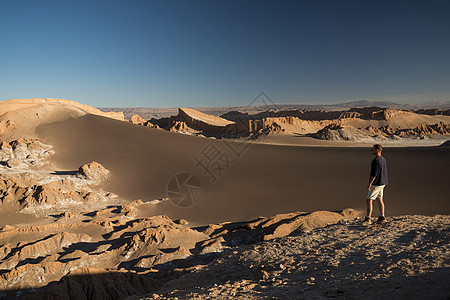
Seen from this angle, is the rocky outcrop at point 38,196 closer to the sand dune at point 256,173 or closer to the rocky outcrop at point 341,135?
the sand dune at point 256,173

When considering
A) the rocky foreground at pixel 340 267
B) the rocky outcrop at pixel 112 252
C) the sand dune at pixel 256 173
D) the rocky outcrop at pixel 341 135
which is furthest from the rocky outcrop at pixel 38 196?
the rocky outcrop at pixel 341 135

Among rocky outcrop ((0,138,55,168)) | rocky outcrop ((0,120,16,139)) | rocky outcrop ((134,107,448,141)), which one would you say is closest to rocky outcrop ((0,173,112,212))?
rocky outcrop ((0,138,55,168))

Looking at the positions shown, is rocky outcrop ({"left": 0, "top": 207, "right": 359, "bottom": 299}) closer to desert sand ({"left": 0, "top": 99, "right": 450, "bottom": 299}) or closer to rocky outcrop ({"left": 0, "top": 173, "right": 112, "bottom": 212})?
desert sand ({"left": 0, "top": 99, "right": 450, "bottom": 299})

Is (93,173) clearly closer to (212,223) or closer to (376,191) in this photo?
(212,223)

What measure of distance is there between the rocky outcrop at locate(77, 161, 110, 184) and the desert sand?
5cm

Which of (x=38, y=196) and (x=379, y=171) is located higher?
(x=379, y=171)

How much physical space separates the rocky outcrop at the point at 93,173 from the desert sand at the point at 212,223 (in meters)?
0.05

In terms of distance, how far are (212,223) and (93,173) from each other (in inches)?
266

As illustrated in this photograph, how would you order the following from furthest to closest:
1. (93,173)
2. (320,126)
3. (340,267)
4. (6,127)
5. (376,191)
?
(320,126)
(6,127)
(93,173)
(376,191)
(340,267)

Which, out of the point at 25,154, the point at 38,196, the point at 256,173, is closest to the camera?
the point at 38,196

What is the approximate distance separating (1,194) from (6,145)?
6.84 metres

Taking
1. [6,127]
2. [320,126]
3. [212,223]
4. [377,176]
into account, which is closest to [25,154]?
[6,127]

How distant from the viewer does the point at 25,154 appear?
1390 centimetres

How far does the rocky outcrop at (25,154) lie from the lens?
1300cm
